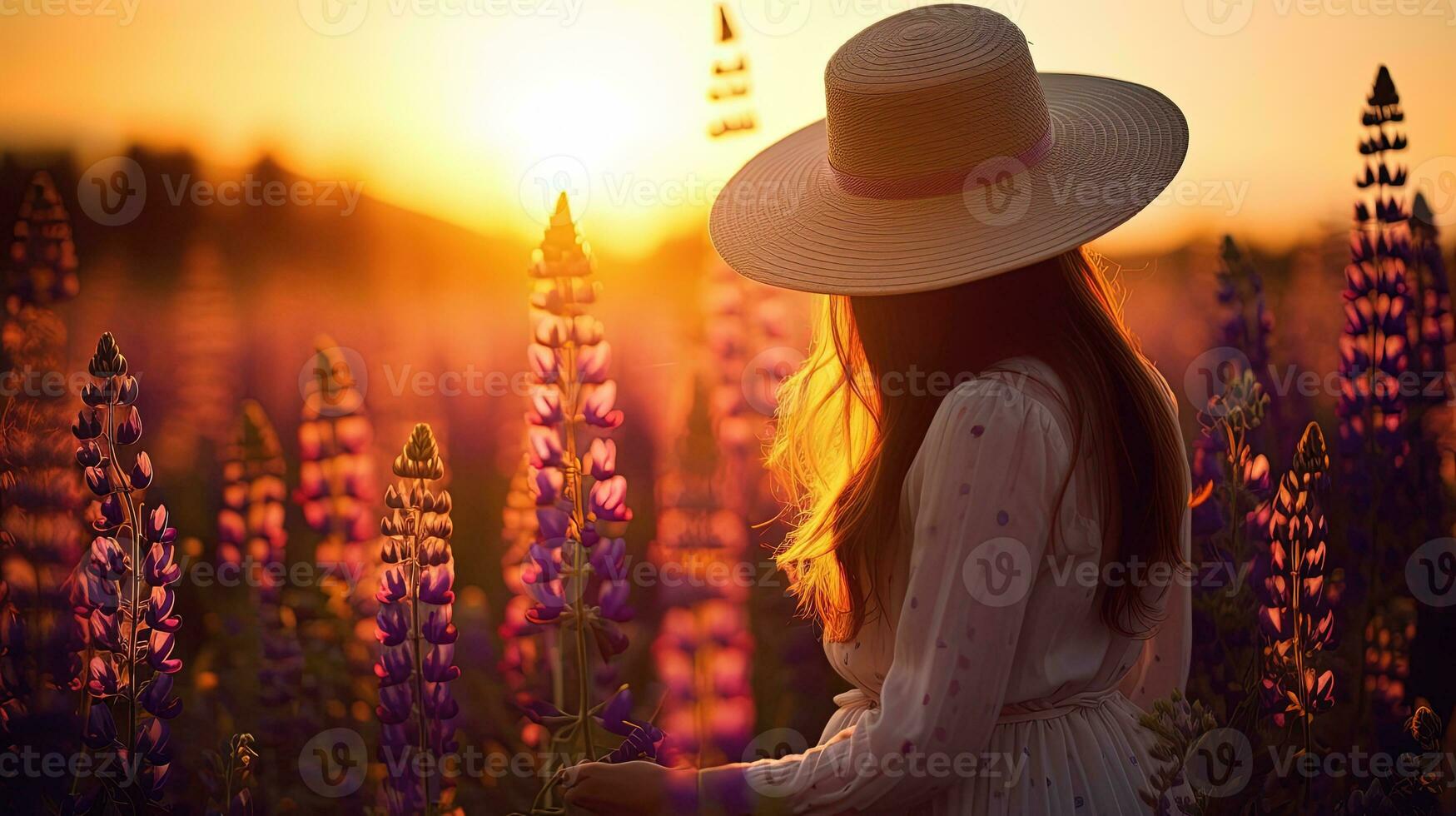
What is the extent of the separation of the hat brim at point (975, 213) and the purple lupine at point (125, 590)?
1458 mm

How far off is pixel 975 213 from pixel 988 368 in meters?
0.22

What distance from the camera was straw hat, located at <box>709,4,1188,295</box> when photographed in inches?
54.7

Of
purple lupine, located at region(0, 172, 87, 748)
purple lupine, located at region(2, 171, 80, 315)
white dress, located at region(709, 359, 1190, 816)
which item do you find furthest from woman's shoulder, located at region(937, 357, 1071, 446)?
purple lupine, located at region(2, 171, 80, 315)

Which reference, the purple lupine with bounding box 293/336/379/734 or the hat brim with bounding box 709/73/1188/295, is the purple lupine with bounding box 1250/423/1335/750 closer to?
the hat brim with bounding box 709/73/1188/295

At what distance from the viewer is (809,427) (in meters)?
1.84

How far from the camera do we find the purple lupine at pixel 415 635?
6.98ft

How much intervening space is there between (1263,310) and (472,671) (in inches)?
87.7

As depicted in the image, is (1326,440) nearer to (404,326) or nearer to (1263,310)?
A: (1263,310)

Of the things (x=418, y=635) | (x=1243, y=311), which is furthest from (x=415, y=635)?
(x=1243, y=311)

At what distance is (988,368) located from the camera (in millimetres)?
1372

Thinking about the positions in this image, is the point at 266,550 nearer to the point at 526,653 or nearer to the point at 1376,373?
the point at 526,653

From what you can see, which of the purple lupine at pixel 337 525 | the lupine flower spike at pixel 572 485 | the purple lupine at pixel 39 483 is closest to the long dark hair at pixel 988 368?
the lupine flower spike at pixel 572 485

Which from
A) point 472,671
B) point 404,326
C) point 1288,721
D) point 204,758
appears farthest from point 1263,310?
point 204,758

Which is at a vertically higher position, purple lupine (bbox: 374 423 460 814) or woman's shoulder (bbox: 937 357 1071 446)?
woman's shoulder (bbox: 937 357 1071 446)
